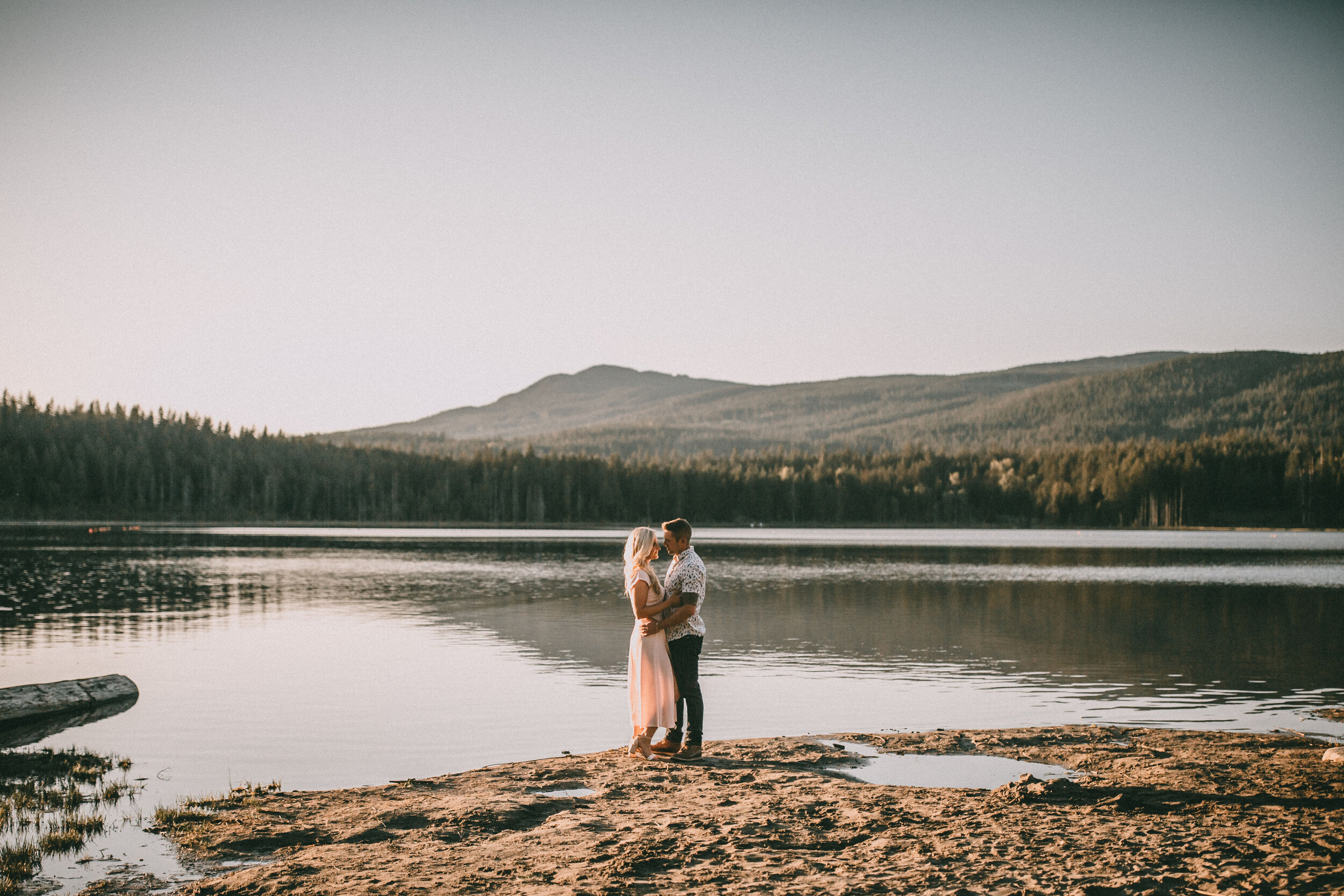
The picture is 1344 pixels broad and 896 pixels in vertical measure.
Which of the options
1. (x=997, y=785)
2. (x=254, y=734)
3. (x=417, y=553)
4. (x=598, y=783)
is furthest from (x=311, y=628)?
(x=417, y=553)

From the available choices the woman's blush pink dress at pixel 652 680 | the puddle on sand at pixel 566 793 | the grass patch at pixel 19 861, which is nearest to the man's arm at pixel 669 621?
the woman's blush pink dress at pixel 652 680

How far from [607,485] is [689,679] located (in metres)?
167

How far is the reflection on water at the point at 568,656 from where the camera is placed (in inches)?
641

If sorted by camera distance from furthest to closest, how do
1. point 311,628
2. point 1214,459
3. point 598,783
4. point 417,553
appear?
1. point 1214,459
2. point 417,553
3. point 311,628
4. point 598,783

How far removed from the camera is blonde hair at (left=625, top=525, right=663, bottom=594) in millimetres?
12578

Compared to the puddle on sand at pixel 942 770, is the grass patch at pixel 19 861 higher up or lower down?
higher up

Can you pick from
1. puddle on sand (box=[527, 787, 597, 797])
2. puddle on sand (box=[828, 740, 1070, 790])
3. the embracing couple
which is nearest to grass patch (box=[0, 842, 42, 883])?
puddle on sand (box=[527, 787, 597, 797])

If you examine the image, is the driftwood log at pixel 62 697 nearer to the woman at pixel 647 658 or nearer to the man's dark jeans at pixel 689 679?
the woman at pixel 647 658

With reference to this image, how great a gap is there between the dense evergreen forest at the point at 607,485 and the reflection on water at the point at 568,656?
120 meters

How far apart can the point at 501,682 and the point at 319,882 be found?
12932 mm

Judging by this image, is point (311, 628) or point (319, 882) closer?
point (319, 882)

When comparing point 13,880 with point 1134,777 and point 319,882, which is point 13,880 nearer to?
point 319,882

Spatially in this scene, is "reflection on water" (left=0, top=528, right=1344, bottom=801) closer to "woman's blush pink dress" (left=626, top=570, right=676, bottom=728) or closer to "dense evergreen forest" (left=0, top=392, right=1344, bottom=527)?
"woman's blush pink dress" (left=626, top=570, right=676, bottom=728)

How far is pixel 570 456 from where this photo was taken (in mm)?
197000
